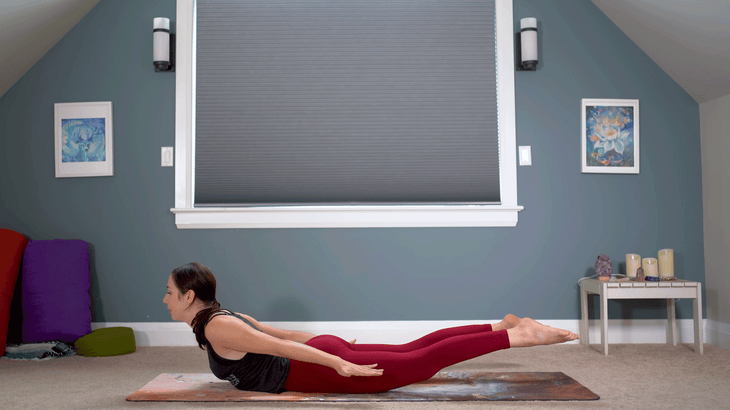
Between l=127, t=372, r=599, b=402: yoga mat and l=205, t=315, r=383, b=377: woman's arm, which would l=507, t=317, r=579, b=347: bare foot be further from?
l=205, t=315, r=383, b=377: woman's arm

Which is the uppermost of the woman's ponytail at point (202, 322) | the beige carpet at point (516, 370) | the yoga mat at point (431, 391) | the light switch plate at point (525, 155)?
the light switch plate at point (525, 155)

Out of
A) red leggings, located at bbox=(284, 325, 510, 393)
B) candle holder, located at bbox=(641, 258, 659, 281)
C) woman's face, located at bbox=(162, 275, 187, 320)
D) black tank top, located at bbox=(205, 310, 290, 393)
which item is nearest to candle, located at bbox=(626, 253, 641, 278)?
candle holder, located at bbox=(641, 258, 659, 281)

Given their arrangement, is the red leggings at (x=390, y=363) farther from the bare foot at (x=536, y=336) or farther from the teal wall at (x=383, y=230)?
the teal wall at (x=383, y=230)

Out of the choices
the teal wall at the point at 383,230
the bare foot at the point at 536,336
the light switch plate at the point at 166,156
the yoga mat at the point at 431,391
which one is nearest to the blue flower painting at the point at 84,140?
the teal wall at the point at 383,230

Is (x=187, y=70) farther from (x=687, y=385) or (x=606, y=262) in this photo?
(x=687, y=385)

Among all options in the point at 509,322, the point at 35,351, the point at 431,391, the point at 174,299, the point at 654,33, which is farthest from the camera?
the point at 654,33

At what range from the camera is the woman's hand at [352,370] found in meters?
1.95

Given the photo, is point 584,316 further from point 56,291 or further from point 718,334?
point 56,291

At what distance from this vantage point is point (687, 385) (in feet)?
7.91

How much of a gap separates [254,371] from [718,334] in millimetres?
2993

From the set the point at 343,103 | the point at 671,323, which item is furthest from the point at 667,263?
the point at 343,103

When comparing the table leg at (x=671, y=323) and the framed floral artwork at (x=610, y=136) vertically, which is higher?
the framed floral artwork at (x=610, y=136)

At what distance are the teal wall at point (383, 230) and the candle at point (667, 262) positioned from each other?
9.2 inches

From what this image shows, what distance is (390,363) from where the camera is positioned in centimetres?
212
